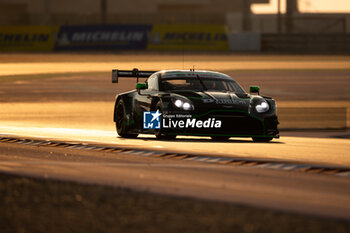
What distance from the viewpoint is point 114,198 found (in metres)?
7.87

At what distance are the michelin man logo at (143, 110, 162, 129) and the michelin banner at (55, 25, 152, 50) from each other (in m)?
36.9

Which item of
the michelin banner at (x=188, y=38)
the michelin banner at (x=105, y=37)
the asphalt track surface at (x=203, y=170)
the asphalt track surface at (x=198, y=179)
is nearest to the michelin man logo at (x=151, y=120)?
the asphalt track surface at (x=203, y=170)

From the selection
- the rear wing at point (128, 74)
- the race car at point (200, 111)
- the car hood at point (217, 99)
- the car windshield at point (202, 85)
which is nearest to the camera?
the race car at point (200, 111)

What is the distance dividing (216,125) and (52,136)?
3.05 metres

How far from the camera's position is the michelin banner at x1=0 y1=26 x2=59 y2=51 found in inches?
2036

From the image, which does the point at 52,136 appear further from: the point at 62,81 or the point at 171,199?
the point at 62,81

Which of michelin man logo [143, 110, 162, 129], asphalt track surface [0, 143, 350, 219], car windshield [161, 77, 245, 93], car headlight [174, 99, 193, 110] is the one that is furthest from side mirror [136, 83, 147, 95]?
asphalt track surface [0, 143, 350, 219]

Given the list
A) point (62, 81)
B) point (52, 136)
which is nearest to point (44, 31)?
point (62, 81)

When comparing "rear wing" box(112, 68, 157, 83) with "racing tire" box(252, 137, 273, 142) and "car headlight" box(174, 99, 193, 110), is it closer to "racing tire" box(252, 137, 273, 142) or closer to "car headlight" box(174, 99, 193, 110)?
"car headlight" box(174, 99, 193, 110)

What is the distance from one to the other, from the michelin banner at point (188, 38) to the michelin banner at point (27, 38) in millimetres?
5673

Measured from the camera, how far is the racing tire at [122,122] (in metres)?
15.1

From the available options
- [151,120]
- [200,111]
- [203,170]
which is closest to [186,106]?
[200,111]

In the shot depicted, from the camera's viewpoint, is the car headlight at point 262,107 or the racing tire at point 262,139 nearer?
the car headlight at point 262,107

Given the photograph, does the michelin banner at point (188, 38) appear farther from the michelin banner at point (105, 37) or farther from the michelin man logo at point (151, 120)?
the michelin man logo at point (151, 120)
